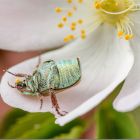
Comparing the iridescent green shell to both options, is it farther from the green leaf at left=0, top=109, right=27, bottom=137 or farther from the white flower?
the green leaf at left=0, top=109, right=27, bottom=137

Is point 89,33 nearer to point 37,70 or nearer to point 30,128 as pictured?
point 37,70

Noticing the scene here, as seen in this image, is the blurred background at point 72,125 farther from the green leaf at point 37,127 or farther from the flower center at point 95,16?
the flower center at point 95,16

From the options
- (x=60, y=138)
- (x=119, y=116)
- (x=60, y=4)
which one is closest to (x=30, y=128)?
(x=60, y=138)

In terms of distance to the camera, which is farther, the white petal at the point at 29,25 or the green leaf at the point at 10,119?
the green leaf at the point at 10,119

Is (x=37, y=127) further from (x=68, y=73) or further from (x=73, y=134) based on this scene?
(x=68, y=73)

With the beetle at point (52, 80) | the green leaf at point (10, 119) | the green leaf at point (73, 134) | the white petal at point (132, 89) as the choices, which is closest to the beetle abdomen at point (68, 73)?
the beetle at point (52, 80)

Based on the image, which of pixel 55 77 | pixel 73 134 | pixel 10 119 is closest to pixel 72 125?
pixel 73 134

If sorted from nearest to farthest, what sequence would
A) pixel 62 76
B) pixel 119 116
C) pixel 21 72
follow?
1. pixel 62 76
2. pixel 21 72
3. pixel 119 116
